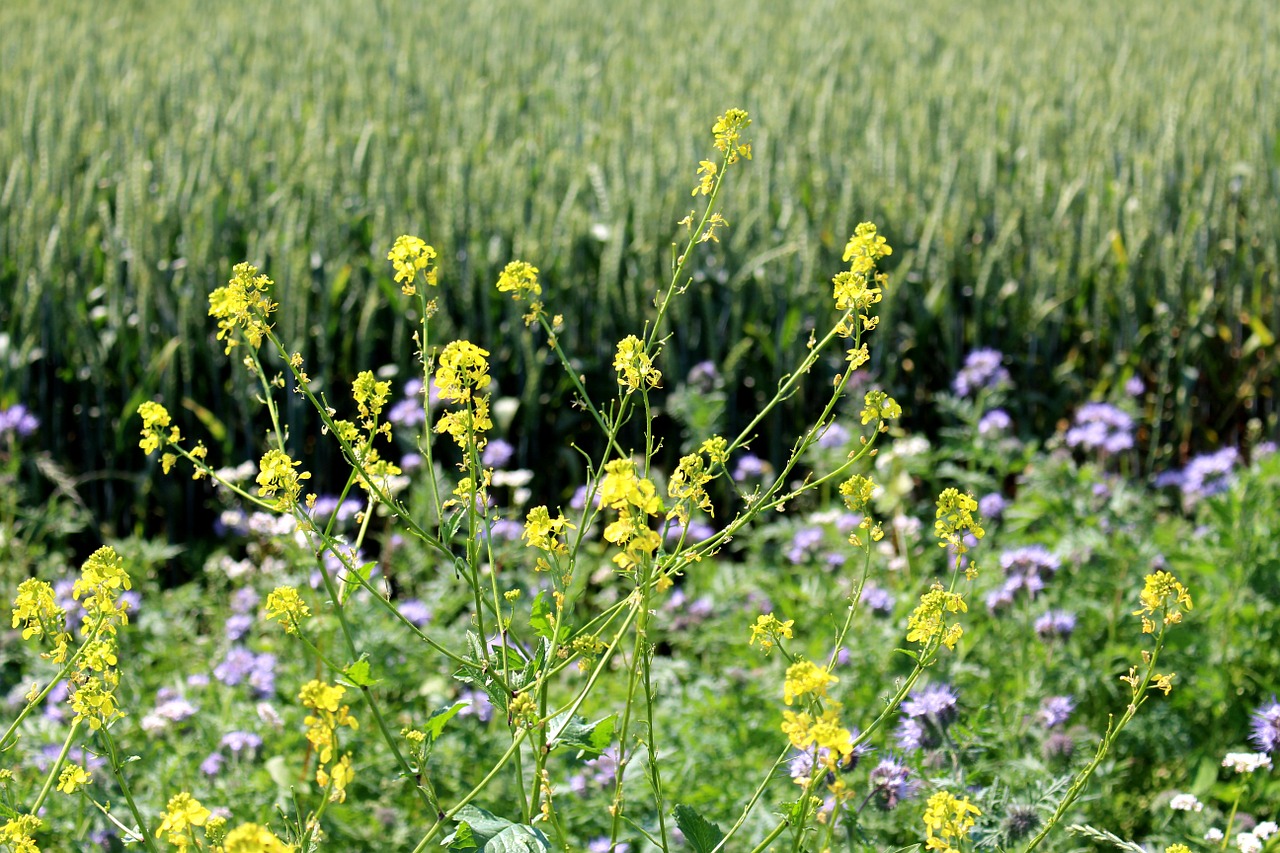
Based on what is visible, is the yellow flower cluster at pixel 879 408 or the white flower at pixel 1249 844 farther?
the white flower at pixel 1249 844

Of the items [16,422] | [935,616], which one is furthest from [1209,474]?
[16,422]

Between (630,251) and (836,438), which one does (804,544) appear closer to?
(836,438)

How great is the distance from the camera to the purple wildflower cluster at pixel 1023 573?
2.22m

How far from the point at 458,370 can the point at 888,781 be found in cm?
81

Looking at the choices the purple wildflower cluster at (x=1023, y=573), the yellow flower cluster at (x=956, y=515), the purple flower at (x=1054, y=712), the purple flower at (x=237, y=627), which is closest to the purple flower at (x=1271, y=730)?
the purple flower at (x=1054, y=712)

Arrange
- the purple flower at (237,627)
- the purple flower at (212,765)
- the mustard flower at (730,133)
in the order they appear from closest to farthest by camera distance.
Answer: the mustard flower at (730,133) < the purple flower at (212,765) < the purple flower at (237,627)

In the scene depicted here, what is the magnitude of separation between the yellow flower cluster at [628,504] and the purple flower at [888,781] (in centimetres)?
67

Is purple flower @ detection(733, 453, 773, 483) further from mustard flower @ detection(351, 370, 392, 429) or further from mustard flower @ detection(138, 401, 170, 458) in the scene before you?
mustard flower @ detection(138, 401, 170, 458)

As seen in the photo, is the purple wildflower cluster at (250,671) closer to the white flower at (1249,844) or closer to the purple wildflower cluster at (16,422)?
the purple wildflower cluster at (16,422)

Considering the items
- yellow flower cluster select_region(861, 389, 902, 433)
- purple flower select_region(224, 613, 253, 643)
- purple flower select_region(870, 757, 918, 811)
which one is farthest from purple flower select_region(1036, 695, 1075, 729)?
purple flower select_region(224, 613, 253, 643)

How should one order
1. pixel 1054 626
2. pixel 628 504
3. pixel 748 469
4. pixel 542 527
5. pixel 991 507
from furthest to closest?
1. pixel 748 469
2. pixel 991 507
3. pixel 1054 626
4. pixel 542 527
5. pixel 628 504

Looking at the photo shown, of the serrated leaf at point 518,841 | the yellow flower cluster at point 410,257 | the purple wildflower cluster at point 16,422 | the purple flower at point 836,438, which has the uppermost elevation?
the yellow flower cluster at point 410,257

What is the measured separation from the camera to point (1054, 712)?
1894mm

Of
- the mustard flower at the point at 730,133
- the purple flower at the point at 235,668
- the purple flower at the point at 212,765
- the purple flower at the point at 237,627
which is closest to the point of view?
the mustard flower at the point at 730,133
